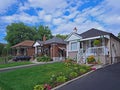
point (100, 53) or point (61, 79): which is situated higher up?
point (100, 53)

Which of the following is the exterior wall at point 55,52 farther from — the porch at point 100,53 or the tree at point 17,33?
the tree at point 17,33

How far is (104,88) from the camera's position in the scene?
360 inches

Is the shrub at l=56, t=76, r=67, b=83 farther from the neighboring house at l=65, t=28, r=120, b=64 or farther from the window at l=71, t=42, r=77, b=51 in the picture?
the window at l=71, t=42, r=77, b=51

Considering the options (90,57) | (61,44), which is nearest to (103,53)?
(90,57)

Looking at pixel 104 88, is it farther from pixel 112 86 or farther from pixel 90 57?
pixel 90 57

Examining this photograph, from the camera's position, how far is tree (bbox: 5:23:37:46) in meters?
56.0

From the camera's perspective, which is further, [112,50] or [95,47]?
[112,50]

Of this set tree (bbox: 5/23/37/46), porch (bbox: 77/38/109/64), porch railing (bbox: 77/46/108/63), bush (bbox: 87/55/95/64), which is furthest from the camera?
tree (bbox: 5/23/37/46)

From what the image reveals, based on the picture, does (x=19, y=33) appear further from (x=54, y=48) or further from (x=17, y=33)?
(x=54, y=48)

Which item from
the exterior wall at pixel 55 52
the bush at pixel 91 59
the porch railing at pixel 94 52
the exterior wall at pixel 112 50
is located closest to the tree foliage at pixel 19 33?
the exterior wall at pixel 55 52

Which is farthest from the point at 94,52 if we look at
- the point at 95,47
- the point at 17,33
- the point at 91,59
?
the point at 17,33

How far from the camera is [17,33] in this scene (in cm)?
5638

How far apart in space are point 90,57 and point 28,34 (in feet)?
138

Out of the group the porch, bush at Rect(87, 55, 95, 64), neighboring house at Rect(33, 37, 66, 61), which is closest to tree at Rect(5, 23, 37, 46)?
neighboring house at Rect(33, 37, 66, 61)
